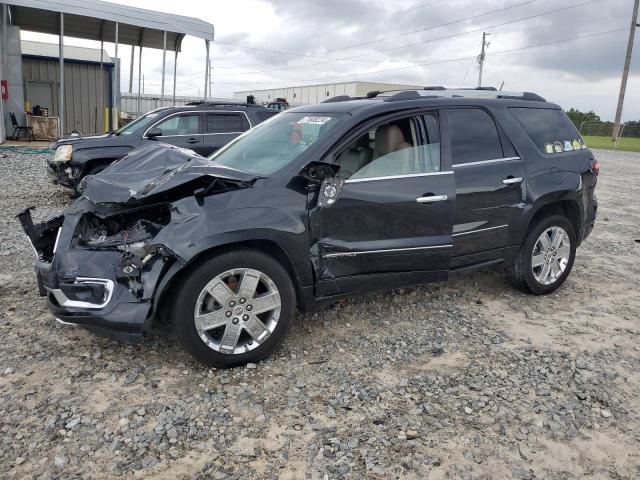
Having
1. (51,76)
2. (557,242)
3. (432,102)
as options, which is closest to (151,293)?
(432,102)

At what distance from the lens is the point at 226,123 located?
9.56 meters

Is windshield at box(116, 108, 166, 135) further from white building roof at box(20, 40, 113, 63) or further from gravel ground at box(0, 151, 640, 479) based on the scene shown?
white building roof at box(20, 40, 113, 63)

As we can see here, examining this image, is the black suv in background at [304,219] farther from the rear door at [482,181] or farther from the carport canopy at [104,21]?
the carport canopy at [104,21]

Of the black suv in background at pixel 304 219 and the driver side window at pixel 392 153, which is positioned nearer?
the black suv in background at pixel 304 219

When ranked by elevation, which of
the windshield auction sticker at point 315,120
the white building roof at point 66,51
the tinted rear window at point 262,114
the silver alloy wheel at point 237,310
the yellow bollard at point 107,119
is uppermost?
the white building roof at point 66,51

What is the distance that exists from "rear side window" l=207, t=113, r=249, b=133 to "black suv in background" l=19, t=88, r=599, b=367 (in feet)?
17.5

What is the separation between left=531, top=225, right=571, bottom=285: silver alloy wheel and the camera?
4.63m

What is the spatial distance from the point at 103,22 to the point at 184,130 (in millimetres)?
12431

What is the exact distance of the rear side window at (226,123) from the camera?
372 inches

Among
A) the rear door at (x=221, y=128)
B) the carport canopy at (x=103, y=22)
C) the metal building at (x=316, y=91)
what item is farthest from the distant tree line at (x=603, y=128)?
the rear door at (x=221, y=128)

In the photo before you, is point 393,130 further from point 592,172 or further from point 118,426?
point 118,426

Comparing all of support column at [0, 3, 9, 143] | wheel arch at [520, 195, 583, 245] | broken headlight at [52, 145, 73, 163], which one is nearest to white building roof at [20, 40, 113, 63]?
support column at [0, 3, 9, 143]

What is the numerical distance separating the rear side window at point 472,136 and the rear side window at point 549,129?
408 mm

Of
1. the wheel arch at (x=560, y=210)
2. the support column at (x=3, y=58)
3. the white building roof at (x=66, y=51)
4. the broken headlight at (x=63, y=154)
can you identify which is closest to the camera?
the wheel arch at (x=560, y=210)
